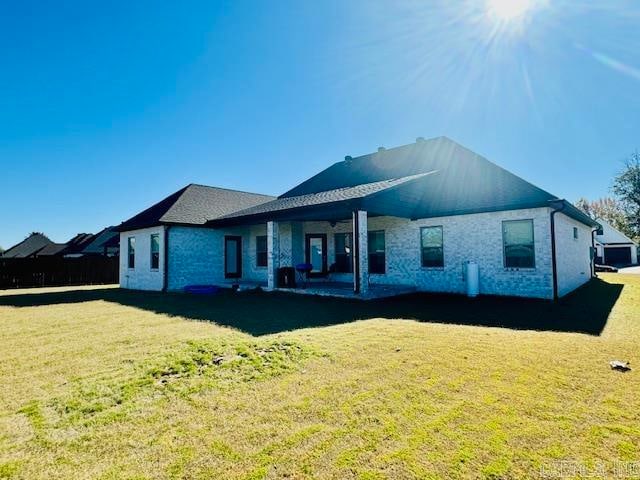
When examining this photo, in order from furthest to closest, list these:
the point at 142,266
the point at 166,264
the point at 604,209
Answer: the point at 604,209
the point at 142,266
the point at 166,264

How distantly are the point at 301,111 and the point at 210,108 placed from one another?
3.96m

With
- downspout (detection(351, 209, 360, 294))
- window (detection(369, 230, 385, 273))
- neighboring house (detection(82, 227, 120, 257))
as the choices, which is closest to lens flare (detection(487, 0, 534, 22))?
downspout (detection(351, 209, 360, 294))

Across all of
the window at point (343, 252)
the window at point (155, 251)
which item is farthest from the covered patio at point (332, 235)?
the window at point (155, 251)

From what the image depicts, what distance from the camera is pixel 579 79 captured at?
11945 mm

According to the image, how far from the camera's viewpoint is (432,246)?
12.7 m

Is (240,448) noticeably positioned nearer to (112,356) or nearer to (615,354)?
(112,356)

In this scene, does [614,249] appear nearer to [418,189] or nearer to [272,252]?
[418,189]

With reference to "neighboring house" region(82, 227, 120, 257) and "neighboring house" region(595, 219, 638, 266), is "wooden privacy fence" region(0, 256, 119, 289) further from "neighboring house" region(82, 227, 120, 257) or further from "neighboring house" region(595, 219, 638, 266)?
"neighboring house" region(595, 219, 638, 266)

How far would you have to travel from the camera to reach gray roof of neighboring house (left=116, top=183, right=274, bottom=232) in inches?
624

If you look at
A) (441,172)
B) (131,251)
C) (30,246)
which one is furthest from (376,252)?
(30,246)

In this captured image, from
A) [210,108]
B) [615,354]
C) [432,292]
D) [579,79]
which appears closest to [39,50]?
[210,108]

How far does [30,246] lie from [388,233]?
171 ft

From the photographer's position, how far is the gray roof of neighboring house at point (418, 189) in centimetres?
1112

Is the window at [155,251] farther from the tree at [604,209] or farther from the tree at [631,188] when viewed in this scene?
the tree at [604,209]
